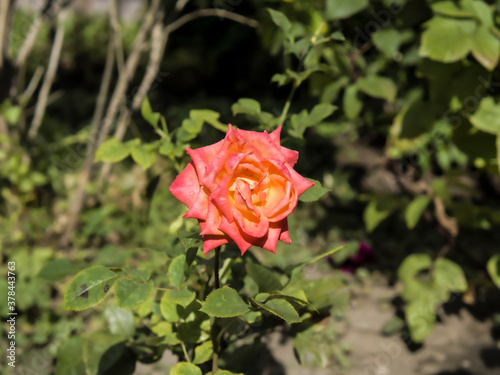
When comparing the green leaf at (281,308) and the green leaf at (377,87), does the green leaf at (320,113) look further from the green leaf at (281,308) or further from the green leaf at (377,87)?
the green leaf at (377,87)

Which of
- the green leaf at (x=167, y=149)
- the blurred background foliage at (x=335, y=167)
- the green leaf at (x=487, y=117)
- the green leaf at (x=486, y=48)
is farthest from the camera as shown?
the green leaf at (x=487, y=117)

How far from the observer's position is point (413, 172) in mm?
2271

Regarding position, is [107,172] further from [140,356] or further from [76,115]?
[76,115]

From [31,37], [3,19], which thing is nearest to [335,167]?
[31,37]

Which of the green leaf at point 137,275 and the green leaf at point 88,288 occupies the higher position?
the green leaf at point 88,288

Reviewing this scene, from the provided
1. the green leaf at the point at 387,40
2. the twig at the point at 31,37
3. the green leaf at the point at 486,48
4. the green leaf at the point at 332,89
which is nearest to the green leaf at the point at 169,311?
the green leaf at the point at 332,89

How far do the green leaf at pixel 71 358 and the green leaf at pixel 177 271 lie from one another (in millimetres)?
409

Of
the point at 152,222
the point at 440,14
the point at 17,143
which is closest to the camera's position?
the point at 440,14

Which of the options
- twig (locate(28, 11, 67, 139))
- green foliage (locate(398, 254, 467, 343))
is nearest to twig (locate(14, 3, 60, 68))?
twig (locate(28, 11, 67, 139))

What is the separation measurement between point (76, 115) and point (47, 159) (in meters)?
2.15

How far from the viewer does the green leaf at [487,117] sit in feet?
5.54

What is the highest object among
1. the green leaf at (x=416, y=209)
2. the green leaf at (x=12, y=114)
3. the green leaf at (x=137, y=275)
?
the green leaf at (x=137, y=275)

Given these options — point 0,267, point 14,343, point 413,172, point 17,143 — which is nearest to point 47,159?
point 17,143

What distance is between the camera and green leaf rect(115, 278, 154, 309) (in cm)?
87
